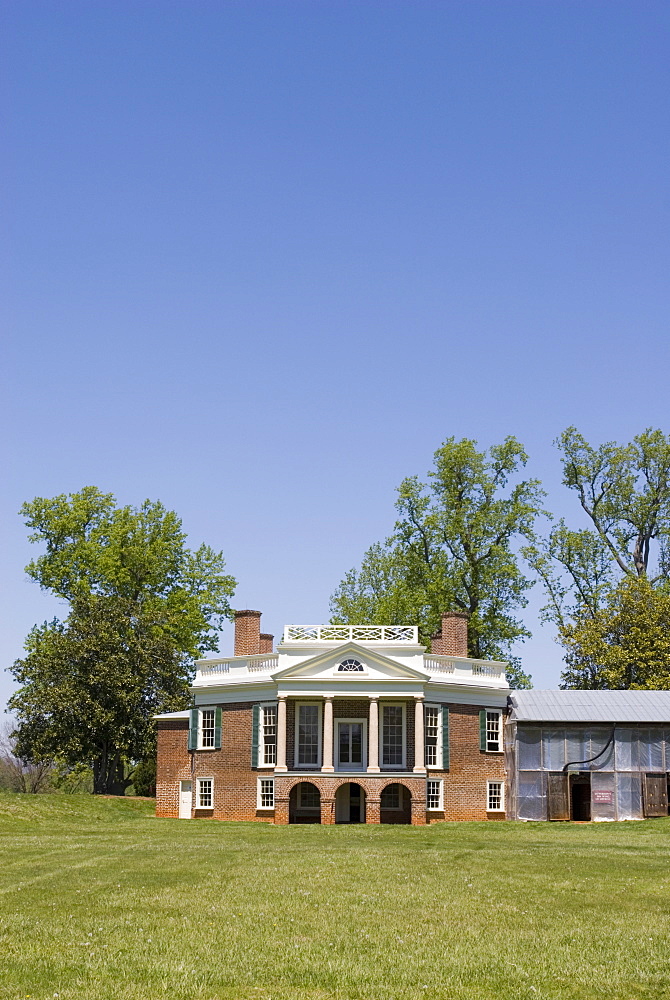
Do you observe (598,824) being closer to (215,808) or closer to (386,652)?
(386,652)

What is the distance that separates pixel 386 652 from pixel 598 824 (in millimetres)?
9984

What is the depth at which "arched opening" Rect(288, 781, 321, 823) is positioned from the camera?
45.2m

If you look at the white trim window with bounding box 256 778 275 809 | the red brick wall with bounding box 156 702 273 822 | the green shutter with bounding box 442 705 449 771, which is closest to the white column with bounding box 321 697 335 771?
the white trim window with bounding box 256 778 275 809

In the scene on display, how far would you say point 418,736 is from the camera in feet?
144

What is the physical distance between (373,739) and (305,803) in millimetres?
4394

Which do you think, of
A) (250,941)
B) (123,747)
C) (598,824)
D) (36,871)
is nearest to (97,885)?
(36,871)

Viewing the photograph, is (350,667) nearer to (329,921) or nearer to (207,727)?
(207,727)

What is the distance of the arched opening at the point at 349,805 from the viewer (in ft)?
150

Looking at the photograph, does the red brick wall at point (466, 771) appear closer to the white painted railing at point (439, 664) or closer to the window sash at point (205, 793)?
the white painted railing at point (439, 664)

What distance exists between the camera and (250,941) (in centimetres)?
1416

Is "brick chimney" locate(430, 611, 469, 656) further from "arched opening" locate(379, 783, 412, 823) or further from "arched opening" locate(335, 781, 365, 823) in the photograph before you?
"arched opening" locate(335, 781, 365, 823)

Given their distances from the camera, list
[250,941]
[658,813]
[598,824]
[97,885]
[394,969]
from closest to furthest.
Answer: [394,969]
[250,941]
[97,885]
[598,824]
[658,813]

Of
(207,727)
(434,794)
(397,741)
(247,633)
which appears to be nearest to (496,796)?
(434,794)

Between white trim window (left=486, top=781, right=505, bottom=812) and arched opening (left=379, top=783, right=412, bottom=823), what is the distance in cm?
327
